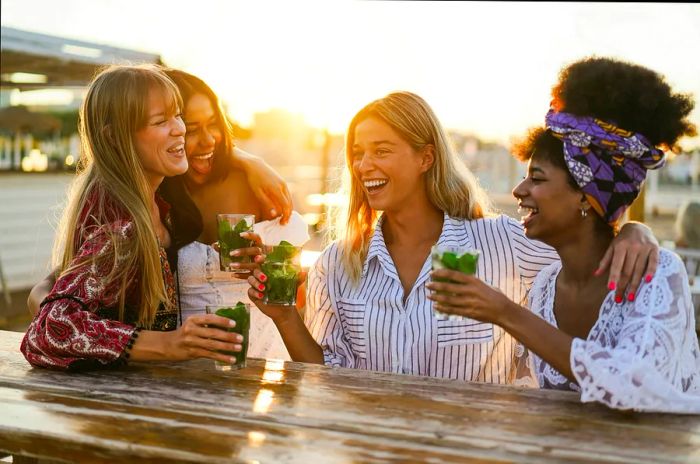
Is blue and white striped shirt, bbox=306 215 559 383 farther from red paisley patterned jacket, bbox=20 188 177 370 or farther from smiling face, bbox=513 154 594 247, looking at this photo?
red paisley patterned jacket, bbox=20 188 177 370

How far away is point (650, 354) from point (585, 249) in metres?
0.54

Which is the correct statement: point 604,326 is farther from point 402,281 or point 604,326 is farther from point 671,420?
point 402,281

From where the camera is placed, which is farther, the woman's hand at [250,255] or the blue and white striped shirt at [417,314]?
the blue and white striped shirt at [417,314]

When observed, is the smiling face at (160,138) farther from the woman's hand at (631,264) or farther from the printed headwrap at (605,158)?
the woman's hand at (631,264)

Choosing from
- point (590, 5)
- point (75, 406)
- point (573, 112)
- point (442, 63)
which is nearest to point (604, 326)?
point (573, 112)

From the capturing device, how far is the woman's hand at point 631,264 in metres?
2.20

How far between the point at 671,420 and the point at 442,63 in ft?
22.1

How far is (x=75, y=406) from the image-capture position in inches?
86.0

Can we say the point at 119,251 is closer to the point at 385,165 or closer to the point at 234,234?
the point at 234,234

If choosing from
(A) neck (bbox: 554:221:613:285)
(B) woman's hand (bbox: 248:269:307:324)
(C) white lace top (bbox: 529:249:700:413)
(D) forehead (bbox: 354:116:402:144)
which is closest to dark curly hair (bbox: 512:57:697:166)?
(A) neck (bbox: 554:221:613:285)

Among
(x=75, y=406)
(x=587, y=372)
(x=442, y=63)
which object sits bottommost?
(x=75, y=406)

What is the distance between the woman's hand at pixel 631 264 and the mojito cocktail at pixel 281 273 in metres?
0.91

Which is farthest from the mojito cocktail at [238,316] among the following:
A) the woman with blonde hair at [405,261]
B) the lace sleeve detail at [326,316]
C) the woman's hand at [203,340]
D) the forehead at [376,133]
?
the forehead at [376,133]

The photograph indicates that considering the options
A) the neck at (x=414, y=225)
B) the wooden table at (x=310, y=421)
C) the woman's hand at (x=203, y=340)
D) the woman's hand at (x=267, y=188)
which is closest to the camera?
the wooden table at (x=310, y=421)
